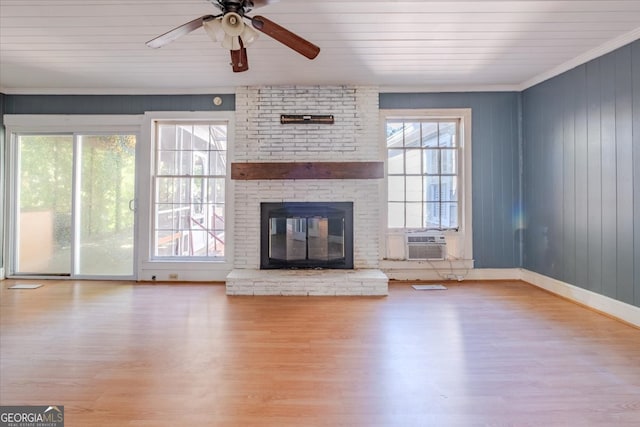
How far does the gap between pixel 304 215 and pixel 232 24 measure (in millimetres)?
2700

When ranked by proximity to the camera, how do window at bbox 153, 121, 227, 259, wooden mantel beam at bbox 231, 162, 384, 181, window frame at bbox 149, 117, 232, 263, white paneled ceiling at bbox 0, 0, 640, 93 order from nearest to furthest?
white paneled ceiling at bbox 0, 0, 640, 93, wooden mantel beam at bbox 231, 162, 384, 181, window frame at bbox 149, 117, 232, 263, window at bbox 153, 121, 227, 259

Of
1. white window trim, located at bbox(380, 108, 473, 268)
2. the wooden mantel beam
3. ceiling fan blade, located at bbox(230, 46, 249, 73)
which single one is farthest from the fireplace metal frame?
ceiling fan blade, located at bbox(230, 46, 249, 73)

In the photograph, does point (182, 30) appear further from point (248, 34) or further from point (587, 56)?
point (587, 56)

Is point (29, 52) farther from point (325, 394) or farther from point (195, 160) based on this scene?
point (325, 394)

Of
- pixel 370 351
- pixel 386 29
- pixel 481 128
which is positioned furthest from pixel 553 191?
pixel 370 351

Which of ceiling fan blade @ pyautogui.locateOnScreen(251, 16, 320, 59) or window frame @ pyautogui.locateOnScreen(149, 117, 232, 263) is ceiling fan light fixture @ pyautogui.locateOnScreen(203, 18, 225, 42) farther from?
window frame @ pyautogui.locateOnScreen(149, 117, 232, 263)

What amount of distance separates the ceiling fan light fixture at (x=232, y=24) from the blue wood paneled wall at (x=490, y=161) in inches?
113

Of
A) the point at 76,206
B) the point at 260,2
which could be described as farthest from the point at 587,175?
the point at 76,206

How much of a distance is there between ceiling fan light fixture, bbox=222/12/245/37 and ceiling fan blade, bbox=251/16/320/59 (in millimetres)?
113

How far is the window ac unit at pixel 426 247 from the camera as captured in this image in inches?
179

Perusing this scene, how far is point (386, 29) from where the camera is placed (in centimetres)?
294

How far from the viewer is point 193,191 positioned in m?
4.75

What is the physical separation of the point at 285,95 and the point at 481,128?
9.00ft

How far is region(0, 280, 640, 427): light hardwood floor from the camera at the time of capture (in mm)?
1753
